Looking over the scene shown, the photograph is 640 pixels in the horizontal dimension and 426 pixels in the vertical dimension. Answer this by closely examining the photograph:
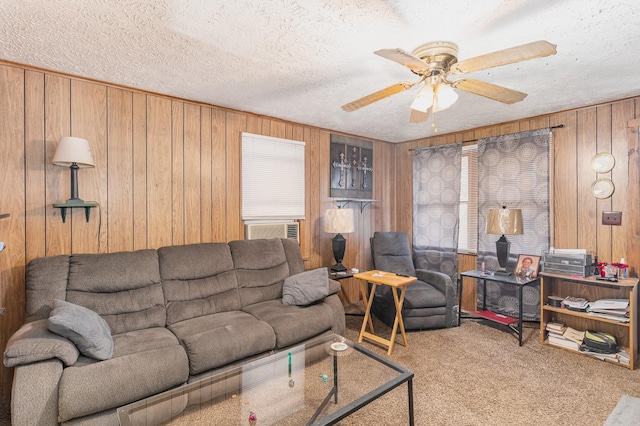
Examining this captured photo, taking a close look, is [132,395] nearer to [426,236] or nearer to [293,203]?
[293,203]

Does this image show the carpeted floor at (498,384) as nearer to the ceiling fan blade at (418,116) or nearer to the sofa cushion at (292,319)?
the sofa cushion at (292,319)

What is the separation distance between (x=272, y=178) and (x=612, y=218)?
3443mm

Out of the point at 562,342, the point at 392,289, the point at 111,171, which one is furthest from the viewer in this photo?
the point at 392,289

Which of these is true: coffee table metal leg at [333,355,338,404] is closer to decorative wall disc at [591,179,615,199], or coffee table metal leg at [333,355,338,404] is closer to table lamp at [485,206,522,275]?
table lamp at [485,206,522,275]

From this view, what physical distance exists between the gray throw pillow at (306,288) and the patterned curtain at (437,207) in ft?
6.83

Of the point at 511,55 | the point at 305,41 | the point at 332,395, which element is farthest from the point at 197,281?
the point at 511,55

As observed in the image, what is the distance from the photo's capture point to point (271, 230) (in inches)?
148

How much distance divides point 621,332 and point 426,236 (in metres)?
2.20

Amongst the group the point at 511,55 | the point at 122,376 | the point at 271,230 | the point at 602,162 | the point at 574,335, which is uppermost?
the point at 511,55

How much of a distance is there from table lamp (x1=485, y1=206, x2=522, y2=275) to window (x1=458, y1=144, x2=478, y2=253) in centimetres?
65

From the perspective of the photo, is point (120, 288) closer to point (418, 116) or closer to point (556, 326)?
point (418, 116)

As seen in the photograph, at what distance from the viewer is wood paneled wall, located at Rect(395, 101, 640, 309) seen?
3070mm

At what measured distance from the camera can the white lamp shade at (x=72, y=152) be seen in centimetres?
236

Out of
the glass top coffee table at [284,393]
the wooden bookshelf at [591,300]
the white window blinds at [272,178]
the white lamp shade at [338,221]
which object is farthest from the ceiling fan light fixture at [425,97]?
the wooden bookshelf at [591,300]
